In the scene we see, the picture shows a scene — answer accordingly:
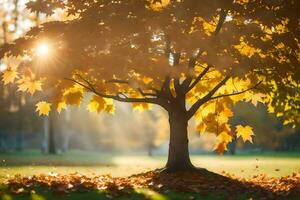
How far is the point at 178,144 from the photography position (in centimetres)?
2059

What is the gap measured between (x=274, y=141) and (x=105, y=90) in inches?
2017

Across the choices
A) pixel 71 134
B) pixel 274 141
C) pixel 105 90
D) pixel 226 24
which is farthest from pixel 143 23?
pixel 71 134

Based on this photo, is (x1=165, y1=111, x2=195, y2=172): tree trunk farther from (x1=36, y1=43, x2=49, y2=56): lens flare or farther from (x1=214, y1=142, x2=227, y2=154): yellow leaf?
(x1=36, y1=43, x2=49, y2=56): lens flare

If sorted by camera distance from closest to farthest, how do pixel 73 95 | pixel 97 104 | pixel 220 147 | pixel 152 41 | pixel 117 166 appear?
pixel 152 41 < pixel 73 95 < pixel 220 147 < pixel 97 104 < pixel 117 166

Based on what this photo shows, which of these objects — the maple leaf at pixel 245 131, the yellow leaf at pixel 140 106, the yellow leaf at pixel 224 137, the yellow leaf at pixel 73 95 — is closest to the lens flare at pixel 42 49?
the yellow leaf at pixel 73 95

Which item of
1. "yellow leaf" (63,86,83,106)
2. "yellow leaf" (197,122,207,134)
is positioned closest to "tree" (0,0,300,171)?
"yellow leaf" (63,86,83,106)

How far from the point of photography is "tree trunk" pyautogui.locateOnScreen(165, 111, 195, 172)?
2039 cm

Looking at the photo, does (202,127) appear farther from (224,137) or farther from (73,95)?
(73,95)

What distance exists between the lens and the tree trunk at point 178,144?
20391mm

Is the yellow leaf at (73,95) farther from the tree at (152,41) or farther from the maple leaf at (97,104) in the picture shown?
the tree at (152,41)

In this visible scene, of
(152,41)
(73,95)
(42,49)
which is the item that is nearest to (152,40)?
(152,41)

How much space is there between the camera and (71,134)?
3529 inches

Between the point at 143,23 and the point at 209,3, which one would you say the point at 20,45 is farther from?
the point at 209,3

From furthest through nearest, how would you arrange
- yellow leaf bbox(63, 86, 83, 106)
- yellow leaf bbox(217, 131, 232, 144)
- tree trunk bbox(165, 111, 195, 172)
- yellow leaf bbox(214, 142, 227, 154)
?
yellow leaf bbox(217, 131, 232, 144) → yellow leaf bbox(214, 142, 227, 154) → yellow leaf bbox(63, 86, 83, 106) → tree trunk bbox(165, 111, 195, 172)
